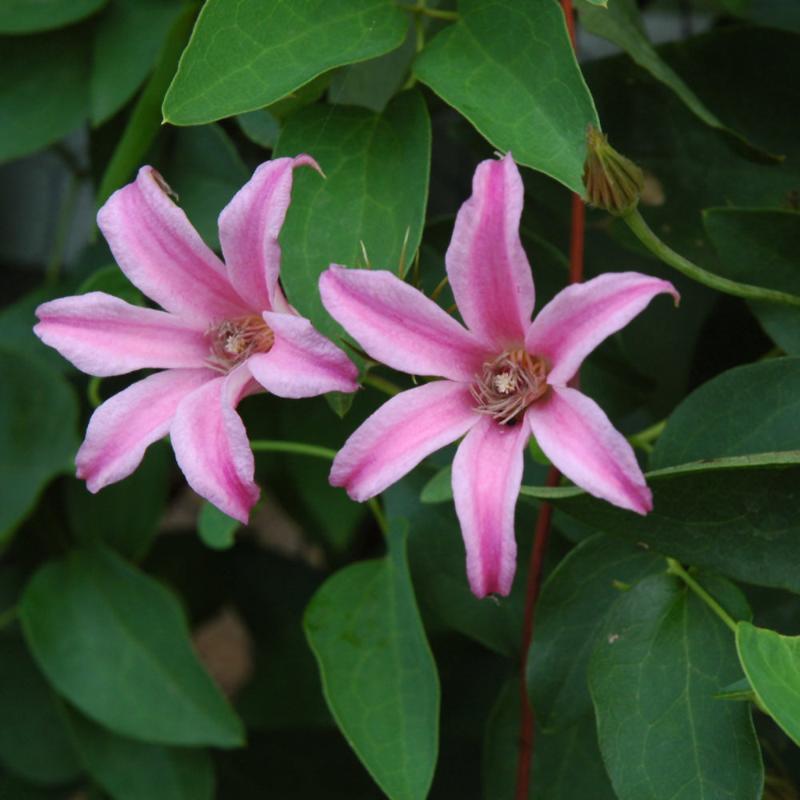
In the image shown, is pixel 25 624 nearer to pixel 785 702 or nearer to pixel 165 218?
pixel 165 218

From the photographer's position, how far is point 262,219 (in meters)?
0.52

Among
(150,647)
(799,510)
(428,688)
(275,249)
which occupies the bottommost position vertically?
(150,647)

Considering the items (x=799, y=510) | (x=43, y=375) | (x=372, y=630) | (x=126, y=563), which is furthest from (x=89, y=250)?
(x=799, y=510)

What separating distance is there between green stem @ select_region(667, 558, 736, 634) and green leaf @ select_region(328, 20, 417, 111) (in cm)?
27

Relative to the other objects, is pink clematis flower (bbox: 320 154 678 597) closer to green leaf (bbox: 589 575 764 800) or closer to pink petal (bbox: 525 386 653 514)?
pink petal (bbox: 525 386 653 514)

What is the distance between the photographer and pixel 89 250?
3.16 ft

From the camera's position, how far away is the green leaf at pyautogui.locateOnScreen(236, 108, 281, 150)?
73 centimetres

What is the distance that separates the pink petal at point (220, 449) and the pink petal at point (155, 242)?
57mm

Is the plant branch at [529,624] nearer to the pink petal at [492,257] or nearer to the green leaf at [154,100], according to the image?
the pink petal at [492,257]

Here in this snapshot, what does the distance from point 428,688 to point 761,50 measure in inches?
16.1

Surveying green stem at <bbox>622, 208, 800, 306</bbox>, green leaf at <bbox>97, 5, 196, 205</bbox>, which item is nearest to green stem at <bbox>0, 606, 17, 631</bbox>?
green leaf at <bbox>97, 5, 196, 205</bbox>

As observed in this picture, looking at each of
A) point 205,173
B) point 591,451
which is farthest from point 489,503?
point 205,173

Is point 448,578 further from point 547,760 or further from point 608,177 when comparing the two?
point 608,177

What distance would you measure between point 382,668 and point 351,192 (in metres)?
0.25
